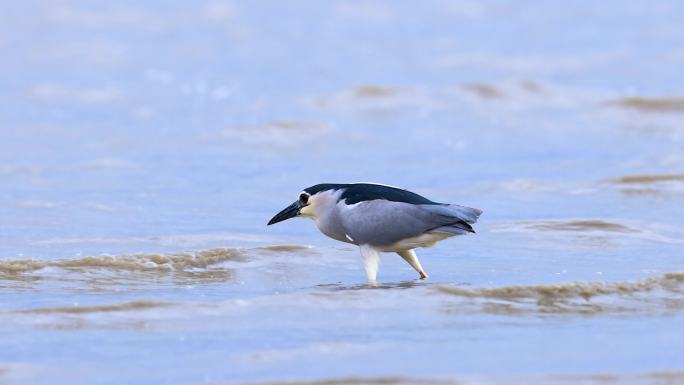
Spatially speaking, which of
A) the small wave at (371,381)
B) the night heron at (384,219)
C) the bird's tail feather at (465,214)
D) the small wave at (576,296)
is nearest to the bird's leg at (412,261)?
the night heron at (384,219)

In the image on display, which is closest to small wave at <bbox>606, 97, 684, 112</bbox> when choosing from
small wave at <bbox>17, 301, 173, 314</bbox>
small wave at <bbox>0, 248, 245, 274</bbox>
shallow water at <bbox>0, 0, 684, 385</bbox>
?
shallow water at <bbox>0, 0, 684, 385</bbox>

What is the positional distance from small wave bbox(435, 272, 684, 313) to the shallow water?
0.06 feet

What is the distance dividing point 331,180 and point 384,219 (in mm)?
6029

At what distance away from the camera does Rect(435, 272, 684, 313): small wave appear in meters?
9.67

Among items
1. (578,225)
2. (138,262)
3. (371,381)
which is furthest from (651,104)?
(371,381)

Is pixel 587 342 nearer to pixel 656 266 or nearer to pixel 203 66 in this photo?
pixel 656 266

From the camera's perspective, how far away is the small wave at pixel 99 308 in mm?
9281

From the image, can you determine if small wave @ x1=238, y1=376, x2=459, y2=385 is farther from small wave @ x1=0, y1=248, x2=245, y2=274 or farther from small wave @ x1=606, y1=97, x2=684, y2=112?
small wave @ x1=606, y1=97, x2=684, y2=112

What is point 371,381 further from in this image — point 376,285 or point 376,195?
point 376,195

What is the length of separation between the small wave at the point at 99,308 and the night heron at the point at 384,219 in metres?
1.78

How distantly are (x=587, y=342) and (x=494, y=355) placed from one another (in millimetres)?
613

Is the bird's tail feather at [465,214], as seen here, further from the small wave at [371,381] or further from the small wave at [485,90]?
the small wave at [485,90]

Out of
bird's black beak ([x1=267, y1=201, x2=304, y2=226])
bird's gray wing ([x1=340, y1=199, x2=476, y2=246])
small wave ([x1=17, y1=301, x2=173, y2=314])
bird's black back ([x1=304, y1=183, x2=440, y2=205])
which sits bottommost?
small wave ([x1=17, y1=301, x2=173, y2=314])

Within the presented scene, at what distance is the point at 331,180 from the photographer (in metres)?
16.6
